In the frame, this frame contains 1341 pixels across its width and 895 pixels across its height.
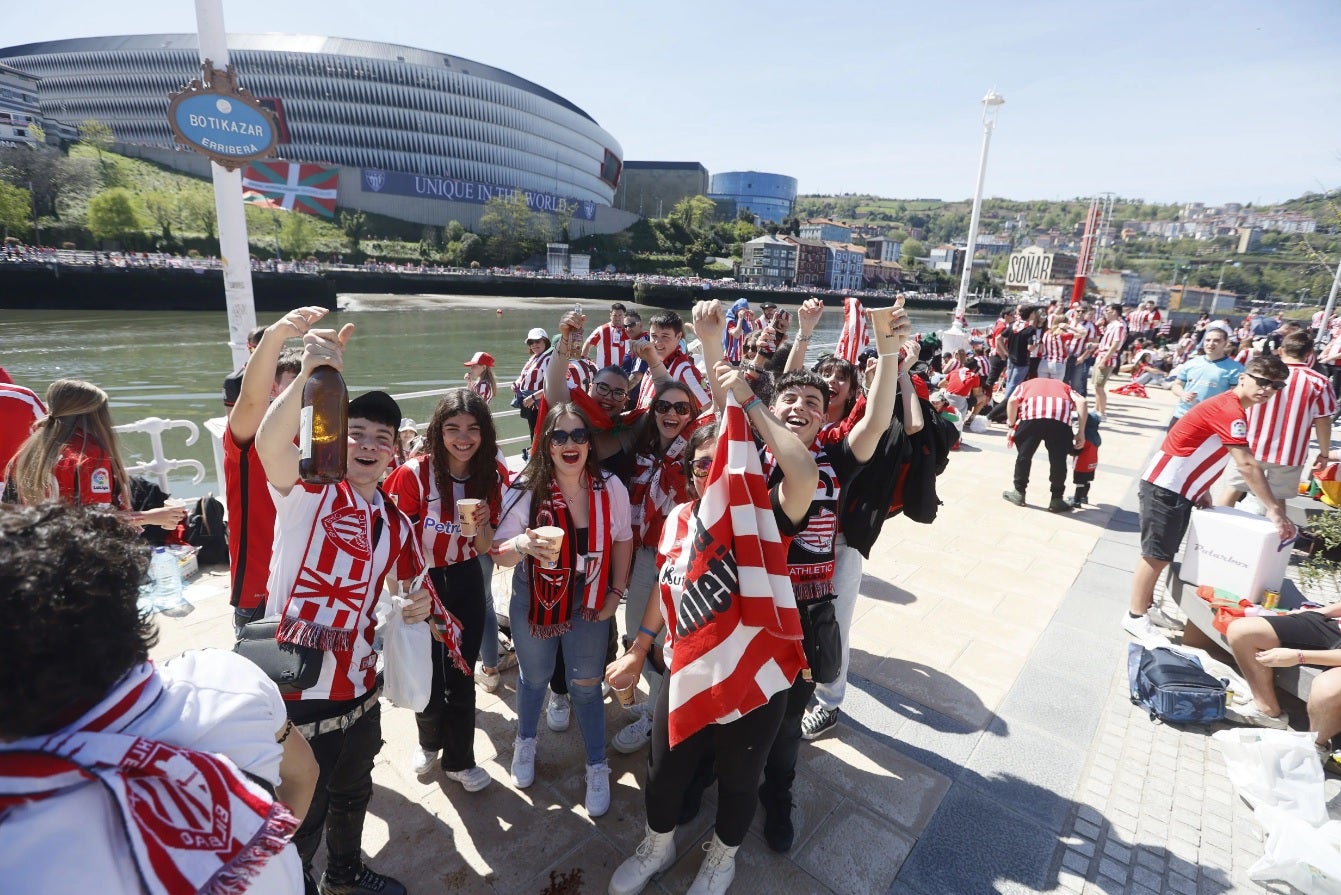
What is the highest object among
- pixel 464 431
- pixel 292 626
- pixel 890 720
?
pixel 464 431

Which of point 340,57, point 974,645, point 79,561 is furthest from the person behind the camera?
point 340,57

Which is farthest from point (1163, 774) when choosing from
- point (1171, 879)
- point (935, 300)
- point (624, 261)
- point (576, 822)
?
point (935, 300)

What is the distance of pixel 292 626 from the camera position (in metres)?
1.83

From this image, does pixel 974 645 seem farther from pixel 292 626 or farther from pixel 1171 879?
pixel 292 626

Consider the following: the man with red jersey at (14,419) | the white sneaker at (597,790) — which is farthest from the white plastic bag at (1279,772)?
the man with red jersey at (14,419)

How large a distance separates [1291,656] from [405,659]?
4.05m

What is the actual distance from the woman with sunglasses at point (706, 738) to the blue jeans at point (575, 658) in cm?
36

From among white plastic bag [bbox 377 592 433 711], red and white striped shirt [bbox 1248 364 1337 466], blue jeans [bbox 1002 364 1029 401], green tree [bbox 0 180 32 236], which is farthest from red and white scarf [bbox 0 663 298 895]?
green tree [bbox 0 180 32 236]

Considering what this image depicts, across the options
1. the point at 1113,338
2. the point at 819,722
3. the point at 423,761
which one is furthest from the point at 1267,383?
the point at 1113,338

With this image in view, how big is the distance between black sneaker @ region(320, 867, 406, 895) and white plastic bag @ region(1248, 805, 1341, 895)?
3170 mm

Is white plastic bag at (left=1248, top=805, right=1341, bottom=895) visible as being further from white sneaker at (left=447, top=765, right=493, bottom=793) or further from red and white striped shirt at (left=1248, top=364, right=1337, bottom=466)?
red and white striped shirt at (left=1248, top=364, right=1337, bottom=466)

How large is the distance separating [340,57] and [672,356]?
3151 inches

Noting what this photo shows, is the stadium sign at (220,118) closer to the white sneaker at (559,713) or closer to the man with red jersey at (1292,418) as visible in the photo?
the white sneaker at (559,713)

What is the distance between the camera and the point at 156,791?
86cm
